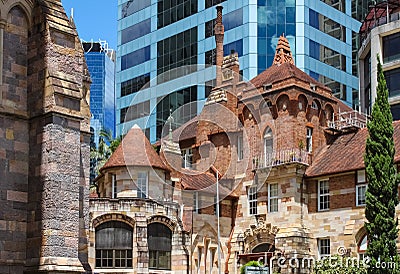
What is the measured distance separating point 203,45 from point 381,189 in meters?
39.0

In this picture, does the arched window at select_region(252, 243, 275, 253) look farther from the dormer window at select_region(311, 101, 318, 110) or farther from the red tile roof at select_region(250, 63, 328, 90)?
the red tile roof at select_region(250, 63, 328, 90)

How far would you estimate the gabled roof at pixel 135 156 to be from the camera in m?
49.8

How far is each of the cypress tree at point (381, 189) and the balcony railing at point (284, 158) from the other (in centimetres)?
1079

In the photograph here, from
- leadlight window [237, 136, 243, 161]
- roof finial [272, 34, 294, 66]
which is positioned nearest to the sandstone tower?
leadlight window [237, 136, 243, 161]

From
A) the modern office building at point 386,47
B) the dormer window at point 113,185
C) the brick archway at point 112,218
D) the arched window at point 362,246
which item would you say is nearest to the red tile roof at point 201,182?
the dormer window at point 113,185

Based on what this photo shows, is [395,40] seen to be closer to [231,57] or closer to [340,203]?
[231,57]

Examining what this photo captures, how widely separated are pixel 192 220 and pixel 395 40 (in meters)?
20.8

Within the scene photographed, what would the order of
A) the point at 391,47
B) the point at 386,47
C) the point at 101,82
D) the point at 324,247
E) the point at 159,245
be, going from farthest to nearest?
the point at 101,82
the point at 386,47
the point at 391,47
the point at 159,245
the point at 324,247

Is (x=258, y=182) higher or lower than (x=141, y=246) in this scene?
higher

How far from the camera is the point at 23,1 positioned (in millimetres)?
22312

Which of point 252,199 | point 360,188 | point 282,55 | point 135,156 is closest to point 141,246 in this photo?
point 135,156

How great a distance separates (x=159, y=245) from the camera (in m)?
47.9

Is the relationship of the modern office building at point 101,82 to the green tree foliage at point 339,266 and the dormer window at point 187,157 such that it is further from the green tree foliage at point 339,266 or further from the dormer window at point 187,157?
the green tree foliage at point 339,266

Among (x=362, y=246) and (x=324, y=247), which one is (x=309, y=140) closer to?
(x=324, y=247)
